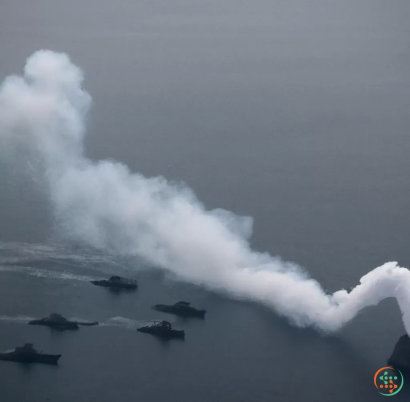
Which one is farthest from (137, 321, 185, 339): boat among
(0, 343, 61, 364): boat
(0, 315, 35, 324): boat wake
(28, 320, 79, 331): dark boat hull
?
(0, 315, 35, 324): boat wake

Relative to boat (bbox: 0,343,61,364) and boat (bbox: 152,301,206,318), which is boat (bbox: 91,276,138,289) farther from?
boat (bbox: 0,343,61,364)

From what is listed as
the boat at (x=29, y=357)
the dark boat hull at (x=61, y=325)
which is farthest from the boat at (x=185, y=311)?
the boat at (x=29, y=357)

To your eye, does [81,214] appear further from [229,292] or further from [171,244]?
[229,292]

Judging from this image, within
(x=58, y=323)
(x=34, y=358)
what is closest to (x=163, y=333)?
(x=58, y=323)

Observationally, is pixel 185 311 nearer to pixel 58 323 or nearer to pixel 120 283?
pixel 120 283

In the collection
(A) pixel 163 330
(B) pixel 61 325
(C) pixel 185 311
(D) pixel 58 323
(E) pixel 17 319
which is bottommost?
(A) pixel 163 330

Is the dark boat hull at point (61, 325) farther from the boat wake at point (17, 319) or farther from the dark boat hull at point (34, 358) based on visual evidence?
the dark boat hull at point (34, 358)
